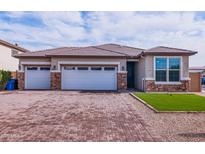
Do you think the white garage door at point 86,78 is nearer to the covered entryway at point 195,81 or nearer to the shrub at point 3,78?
the shrub at point 3,78

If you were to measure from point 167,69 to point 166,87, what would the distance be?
155 cm

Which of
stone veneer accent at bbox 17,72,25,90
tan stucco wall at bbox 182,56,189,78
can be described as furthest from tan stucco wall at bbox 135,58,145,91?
stone veneer accent at bbox 17,72,25,90

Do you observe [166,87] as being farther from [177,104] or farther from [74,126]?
[74,126]

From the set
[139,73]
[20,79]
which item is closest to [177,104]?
[139,73]

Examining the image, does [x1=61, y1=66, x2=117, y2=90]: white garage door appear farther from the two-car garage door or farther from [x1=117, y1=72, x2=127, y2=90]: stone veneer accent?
[x1=117, y1=72, x2=127, y2=90]: stone veneer accent

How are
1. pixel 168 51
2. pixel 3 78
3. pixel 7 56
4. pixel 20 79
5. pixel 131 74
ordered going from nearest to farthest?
1. pixel 168 51
2. pixel 20 79
3. pixel 3 78
4. pixel 131 74
5. pixel 7 56

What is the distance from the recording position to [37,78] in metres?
23.9

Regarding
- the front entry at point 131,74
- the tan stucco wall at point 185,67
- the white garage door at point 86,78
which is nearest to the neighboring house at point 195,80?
the tan stucco wall at point 185,67

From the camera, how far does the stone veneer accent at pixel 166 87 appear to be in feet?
67.3

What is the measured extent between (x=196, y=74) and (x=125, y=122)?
15491mm

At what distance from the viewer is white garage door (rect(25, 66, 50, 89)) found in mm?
23875

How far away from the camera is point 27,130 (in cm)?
750
